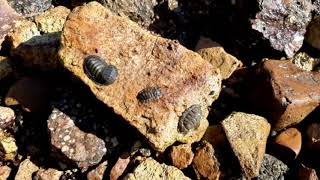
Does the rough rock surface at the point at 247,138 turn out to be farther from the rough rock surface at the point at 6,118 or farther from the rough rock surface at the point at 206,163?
the rough rock surface at the point at 6,118

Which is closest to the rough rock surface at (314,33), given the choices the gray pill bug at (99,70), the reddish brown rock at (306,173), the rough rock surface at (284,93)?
the rough rock surface at (284,93)

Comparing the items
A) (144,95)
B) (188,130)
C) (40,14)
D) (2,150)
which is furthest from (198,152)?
(40,14)

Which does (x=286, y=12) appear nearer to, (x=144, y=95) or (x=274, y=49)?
A: (x=274, y=49)

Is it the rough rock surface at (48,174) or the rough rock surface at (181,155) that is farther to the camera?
the rough rock surface at (48,174)

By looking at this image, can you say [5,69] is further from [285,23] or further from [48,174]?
[285,23]

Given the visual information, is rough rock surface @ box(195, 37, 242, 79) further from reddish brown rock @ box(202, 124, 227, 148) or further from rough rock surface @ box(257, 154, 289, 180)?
rough rock surface @ box(257, 154, 289, 180)
